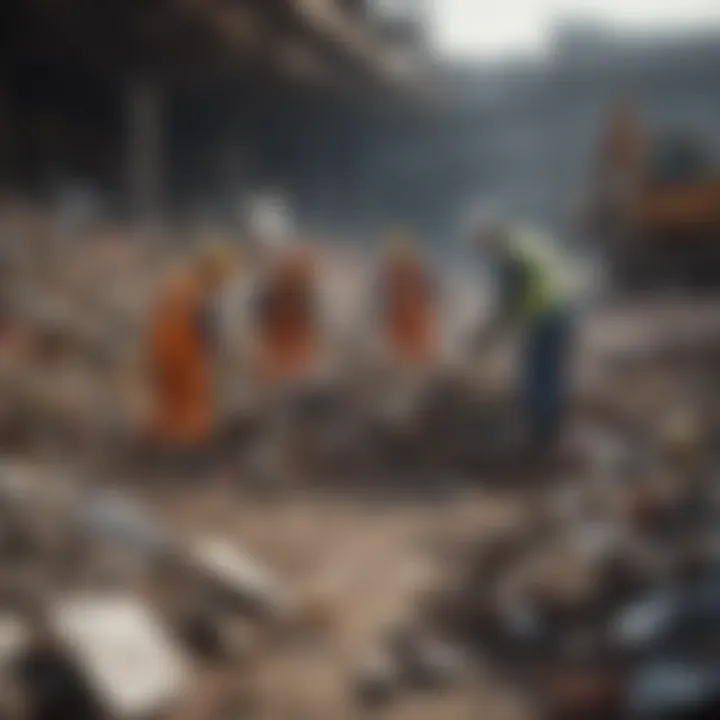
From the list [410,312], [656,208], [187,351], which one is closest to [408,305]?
[410,312]

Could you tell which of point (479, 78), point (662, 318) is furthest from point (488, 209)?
point (662, 318)

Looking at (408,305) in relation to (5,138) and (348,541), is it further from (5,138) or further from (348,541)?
(5,138)

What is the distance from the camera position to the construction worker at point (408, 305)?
6.03ft

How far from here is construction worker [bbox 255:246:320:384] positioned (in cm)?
183

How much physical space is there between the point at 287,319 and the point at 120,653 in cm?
62

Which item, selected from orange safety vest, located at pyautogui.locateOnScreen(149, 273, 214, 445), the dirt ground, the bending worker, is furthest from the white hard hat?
the dirt ground

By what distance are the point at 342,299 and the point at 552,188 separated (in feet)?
1.35

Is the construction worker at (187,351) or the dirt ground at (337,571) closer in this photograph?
the dirt ground at (337,571)

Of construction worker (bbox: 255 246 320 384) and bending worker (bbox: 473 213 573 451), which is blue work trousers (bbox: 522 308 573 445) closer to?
bending worker (bbox: 473 213 573 451)

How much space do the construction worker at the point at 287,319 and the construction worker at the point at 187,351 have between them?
0.28 ft

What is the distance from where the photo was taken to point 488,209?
182 cm

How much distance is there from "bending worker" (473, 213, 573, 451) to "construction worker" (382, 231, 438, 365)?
10 centimetres

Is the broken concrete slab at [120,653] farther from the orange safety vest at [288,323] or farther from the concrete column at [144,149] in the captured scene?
the concrete column at [144,149]

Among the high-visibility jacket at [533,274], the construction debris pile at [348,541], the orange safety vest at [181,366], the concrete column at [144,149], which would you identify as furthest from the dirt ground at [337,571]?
the concrete column at [144,149]
